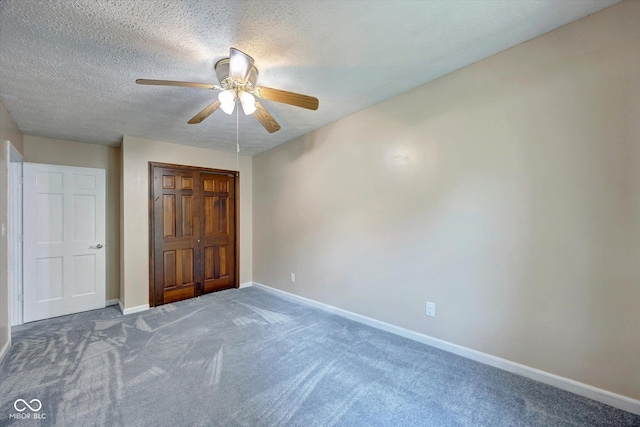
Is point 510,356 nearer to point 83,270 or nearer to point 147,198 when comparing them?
point 147,198

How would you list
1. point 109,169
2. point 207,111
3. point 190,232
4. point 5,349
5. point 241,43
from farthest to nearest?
point 190,232
point 109,169
point 5,349
point 207,111
point 241,43

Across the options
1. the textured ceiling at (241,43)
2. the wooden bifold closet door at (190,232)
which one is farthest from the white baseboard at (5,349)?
the textured ceiling at (241,43)

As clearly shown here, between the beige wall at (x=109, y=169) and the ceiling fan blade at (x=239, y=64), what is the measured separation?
3.27 m

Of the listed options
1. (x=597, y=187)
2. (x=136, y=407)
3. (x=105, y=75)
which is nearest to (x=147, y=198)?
(x=105, y=75)

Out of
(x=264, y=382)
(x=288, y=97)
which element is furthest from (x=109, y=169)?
(x=264, y=382)

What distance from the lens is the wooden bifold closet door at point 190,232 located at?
12.2 feet

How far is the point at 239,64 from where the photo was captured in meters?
1.58

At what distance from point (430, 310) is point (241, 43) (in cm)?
263

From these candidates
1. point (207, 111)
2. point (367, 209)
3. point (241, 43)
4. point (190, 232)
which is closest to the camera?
point (241, 43)

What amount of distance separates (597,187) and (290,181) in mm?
3186

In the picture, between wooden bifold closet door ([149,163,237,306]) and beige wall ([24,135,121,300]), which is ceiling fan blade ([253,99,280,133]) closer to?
wooden bifold closet door ([149,163,237,306])

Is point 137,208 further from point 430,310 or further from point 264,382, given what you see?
point 430,310

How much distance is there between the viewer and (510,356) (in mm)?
1933

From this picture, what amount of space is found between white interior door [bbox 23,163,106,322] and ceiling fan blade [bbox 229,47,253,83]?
3285mm
